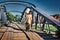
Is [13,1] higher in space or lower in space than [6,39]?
higher

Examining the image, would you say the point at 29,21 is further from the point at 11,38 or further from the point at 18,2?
the point at 18,2

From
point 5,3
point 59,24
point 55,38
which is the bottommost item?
point 55,38

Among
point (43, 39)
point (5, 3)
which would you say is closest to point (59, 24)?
point (43, 39)

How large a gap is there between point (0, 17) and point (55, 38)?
7446 mm

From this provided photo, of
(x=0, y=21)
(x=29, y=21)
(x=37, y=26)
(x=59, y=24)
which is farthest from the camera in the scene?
(x=0, y=21)

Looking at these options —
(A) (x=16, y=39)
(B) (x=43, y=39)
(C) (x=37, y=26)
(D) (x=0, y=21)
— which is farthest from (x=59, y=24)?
(D) (x=0, y=21)

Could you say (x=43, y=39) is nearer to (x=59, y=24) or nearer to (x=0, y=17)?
(x=59, y=24)

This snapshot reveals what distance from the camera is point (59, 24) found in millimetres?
6633

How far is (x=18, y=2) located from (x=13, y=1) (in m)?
0.49

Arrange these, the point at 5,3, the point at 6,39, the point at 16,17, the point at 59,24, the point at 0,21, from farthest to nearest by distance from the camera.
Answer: the point at 16,17 → the point at 5,3 → the point at 0,21 → the point at 6,39 → the point at 59,24

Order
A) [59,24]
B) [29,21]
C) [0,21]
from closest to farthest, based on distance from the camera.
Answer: [59,24] → [29,21] → [0,21]

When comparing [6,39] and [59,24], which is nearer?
[59,24]

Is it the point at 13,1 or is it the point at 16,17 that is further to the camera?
the point at 16,17

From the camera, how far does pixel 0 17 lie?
47.7 feet
